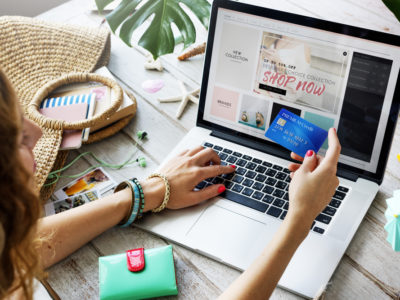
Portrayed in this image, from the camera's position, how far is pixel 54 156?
1.14 meters

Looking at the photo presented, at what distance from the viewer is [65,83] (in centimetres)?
134

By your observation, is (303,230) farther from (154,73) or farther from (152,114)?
(154,73)

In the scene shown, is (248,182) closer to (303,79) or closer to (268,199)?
(268,199)

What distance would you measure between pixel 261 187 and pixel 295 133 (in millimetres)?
144

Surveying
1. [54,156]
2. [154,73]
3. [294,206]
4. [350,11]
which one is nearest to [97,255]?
[54,156]

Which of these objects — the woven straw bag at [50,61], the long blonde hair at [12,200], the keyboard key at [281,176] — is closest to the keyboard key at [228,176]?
the keyboard key at [281,176]

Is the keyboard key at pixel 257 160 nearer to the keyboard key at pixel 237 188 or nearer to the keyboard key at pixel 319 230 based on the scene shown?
the keyboard key at pixel 237 188

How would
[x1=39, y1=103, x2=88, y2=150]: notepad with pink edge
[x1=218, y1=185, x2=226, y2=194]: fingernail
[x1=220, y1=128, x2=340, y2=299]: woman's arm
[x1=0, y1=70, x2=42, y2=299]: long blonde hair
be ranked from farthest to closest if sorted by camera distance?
[x1=39, y1=103, x2=88, y2=150]: notepad with pink edge
[x1=218, y1=185, x2=226, y2=194]: fingernail
[x1=220, y1=128, x2=340, y2=299]: woman's arm
[x1=0, y1=70, x2=42, y2=299]: long blonde hair

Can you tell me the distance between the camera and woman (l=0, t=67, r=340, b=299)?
620 millimetres

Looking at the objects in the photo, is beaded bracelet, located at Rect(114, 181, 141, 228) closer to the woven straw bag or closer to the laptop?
the laptop

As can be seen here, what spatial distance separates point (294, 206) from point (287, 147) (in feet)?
0.62

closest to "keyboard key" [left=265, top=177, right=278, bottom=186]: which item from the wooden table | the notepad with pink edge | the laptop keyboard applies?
the laptop keyboard

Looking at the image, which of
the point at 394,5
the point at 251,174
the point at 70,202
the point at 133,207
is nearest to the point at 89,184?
the point at 70,202

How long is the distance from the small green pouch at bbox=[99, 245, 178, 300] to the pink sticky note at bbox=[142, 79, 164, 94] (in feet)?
1.93
